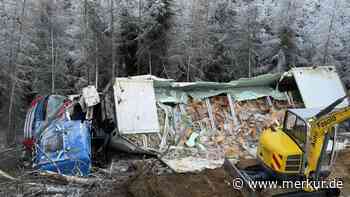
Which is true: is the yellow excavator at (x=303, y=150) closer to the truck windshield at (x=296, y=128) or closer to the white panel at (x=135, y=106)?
the truck windshield at (x=296, y=128)

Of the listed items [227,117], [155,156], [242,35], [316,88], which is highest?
[242,35]

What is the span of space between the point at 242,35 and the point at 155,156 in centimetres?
707

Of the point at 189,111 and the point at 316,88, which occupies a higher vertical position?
the point at 316,88

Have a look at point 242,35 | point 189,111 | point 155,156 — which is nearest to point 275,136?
point 155,156

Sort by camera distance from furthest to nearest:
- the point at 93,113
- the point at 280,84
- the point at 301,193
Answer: the point at 280,84
the point at 93,113
the point at 301,193

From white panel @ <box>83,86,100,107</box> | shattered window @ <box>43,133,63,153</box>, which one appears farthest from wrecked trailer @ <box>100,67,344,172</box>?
shattered window @ <box>43,133,63,153</box>

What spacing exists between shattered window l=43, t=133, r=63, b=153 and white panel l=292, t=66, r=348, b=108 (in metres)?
6.20

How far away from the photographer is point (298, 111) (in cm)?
684

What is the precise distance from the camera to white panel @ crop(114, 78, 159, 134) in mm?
10102

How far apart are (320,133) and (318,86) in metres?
5.34

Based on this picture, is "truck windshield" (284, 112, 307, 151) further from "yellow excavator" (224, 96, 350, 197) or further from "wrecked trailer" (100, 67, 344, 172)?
"wrecked trailer" (100, 67, 344, 172)

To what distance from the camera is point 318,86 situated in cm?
1111

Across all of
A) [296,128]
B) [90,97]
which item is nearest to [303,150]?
[296,128]

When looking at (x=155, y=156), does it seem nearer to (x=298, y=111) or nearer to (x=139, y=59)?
(x=298, y=111)
